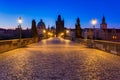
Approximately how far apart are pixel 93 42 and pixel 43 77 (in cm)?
2718

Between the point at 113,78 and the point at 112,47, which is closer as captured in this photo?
the point at 113,78

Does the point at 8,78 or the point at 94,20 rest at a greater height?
the point at 94,20

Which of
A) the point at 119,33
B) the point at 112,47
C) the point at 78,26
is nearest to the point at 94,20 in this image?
the point at 112,47

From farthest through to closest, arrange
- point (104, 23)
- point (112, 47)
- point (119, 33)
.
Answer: point (104, 23) < point (119, 33) < point (112, 47)

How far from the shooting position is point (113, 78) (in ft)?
34.7

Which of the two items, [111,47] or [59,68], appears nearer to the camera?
[59,68]

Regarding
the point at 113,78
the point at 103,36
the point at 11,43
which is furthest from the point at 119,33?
the point at 113,78

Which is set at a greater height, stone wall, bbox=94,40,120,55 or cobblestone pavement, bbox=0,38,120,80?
stone wall, bbox=94,40,120,55

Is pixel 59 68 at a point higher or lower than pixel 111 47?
lower

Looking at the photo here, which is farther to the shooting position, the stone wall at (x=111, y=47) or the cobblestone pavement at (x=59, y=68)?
the stone wall at (x=111, y=47)

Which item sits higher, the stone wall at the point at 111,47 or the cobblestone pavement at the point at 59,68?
the stone wall at the point at 111,47

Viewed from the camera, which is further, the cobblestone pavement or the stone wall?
the stone wall

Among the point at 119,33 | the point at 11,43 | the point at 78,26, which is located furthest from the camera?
the point at 119,33

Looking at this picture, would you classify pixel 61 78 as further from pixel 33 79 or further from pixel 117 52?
pixel 117 52
